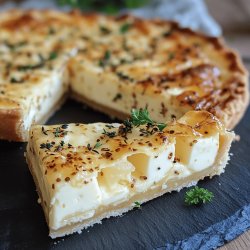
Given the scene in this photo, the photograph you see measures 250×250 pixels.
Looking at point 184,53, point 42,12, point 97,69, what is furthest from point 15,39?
point 184,53

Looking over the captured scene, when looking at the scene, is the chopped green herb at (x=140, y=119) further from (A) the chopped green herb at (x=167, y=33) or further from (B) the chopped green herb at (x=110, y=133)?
(A) the chopped green herb at (x=167, y=33)

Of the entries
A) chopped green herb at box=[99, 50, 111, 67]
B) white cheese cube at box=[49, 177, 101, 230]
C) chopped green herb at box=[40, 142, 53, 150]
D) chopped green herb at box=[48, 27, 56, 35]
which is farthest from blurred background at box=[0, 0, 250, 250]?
white cheese cube at box=[49, 177, 101, 230]

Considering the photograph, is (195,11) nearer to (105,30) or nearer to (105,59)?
(105,30)

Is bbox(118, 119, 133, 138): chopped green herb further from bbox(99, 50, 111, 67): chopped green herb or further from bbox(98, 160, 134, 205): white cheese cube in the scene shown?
bbox(99, 50, 111, 67): chopped green herb

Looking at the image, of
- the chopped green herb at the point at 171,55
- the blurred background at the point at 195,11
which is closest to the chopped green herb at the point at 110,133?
the chopped green herb at the point at 171,55

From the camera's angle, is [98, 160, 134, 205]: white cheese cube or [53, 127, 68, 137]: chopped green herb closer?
[98, 160, 134, 205]: white cheese cube

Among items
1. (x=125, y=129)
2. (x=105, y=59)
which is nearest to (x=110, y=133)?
(x=125, y=129)
